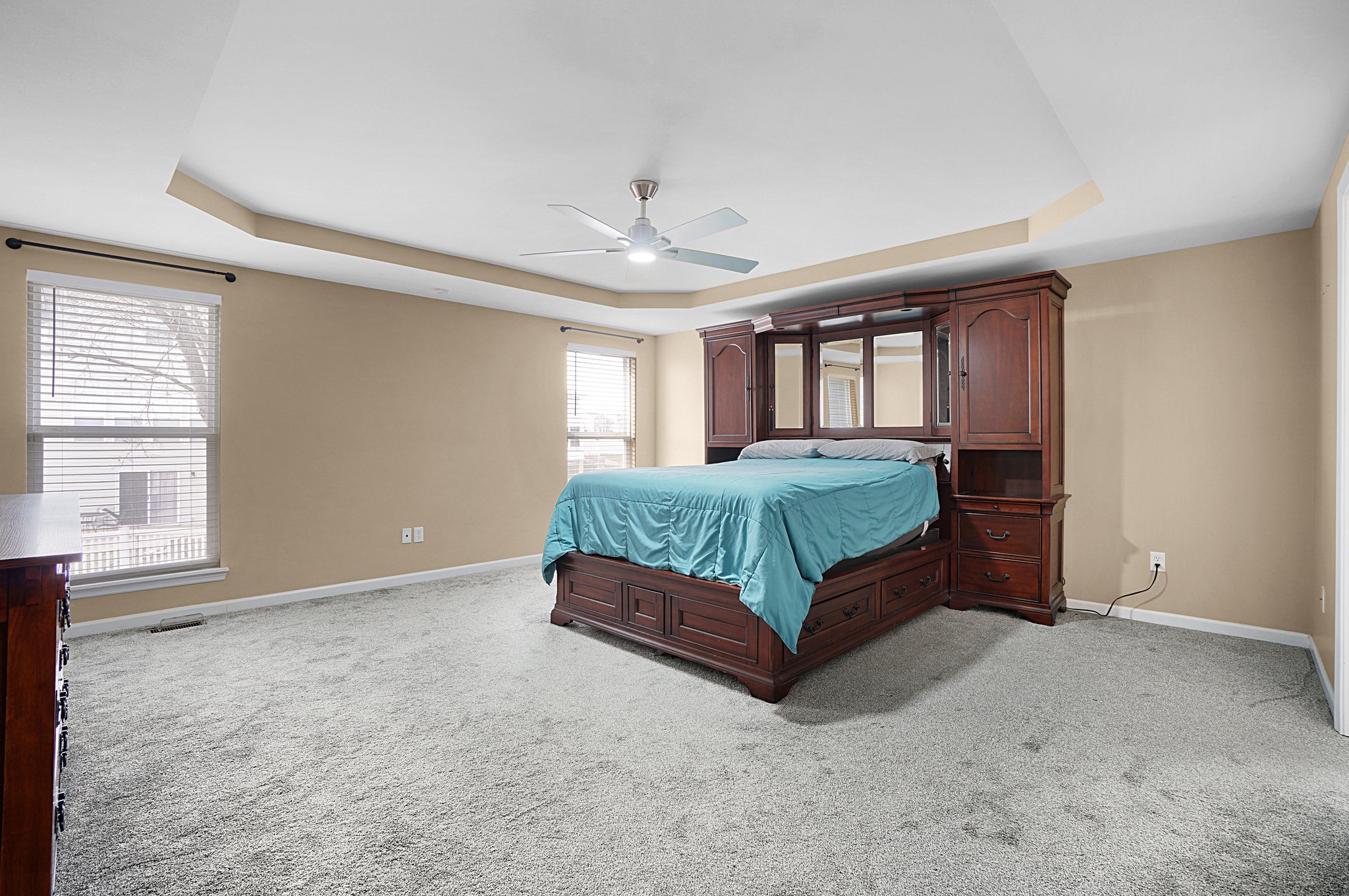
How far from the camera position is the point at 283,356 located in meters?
4.45

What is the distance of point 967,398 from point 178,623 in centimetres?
532

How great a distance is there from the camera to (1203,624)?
12.4 feet

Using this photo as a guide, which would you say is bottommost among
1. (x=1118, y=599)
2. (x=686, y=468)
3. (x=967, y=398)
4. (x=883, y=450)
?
(x=1118, y=599)

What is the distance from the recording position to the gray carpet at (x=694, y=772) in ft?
5.52

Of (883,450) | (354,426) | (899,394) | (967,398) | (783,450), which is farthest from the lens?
(783,450)

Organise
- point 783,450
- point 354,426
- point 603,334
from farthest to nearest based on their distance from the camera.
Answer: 1. point 603,334
2. point 783,450
3. point 354,426

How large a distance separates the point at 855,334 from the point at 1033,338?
144 cm

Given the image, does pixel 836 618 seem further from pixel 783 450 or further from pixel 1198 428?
pixel 1198 428

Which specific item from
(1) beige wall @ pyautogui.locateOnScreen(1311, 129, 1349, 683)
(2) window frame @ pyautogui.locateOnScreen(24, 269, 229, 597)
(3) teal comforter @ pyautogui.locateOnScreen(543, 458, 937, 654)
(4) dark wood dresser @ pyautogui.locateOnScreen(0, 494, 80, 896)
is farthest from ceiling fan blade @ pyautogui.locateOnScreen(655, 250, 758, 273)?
(2) window frame @ pyautogui.locateOnScreen(24, 269, 229, 597)

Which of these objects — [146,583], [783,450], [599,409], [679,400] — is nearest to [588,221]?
[783,450]

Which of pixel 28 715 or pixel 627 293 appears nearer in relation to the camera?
pixel 28 715

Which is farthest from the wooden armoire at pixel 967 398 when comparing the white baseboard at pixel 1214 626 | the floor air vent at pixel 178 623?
the floor air vent at pixel 178 623

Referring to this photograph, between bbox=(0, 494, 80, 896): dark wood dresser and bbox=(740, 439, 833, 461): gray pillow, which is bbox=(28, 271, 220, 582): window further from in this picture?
bbox=(740, 439, 833, 461): gray pillow

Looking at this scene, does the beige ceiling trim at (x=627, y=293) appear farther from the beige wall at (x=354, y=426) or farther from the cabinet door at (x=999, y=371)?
the beige wall at (x=354, y=426)
